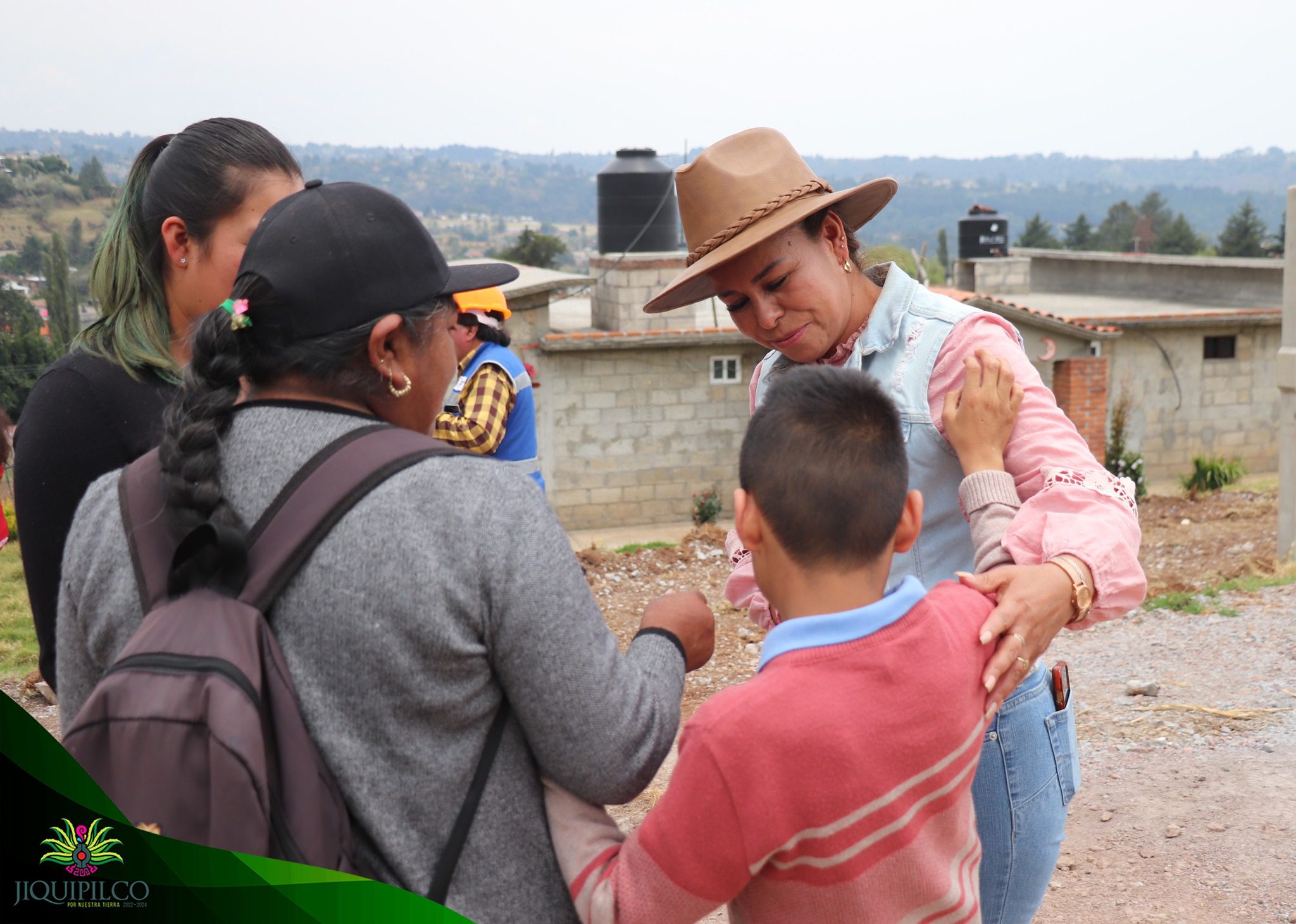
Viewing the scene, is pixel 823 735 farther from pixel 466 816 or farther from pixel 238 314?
pixel 238 314

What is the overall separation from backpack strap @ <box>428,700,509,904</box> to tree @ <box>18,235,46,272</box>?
5276 millimetres

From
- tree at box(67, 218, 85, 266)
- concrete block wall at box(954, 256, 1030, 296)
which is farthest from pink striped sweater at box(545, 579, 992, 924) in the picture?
concrete block wall at box(954, 256, 1030, 296)

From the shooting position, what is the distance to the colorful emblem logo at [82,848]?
50.5 inches

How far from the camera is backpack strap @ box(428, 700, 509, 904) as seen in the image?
4.49 feet

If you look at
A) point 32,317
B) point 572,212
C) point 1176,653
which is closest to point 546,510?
point 1176,653

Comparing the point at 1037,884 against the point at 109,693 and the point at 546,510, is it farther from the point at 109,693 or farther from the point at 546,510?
the point at 109,693

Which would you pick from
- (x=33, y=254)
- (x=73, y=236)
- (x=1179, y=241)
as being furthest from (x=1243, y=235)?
(x=73, y=236)

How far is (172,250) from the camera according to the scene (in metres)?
2.02

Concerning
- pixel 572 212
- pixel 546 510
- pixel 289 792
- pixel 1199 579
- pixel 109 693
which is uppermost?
pixel 572 212

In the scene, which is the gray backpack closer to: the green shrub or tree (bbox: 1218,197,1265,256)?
the green shrub

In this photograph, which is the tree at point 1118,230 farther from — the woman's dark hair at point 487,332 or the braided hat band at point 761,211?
the braided hat band at point 761,211

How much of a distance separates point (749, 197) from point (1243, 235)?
5958 centimetres

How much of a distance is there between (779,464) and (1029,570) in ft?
1.45

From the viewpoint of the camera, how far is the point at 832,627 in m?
1.42
